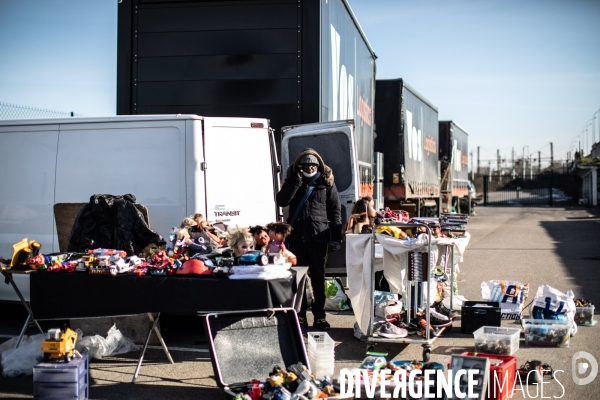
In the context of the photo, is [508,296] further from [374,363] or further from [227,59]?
[227,59]

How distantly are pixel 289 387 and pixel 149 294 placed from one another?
4.47 ft

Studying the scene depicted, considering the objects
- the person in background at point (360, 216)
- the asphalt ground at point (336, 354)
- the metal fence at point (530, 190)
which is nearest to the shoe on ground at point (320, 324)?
the asphalt ground at point (336, 354)

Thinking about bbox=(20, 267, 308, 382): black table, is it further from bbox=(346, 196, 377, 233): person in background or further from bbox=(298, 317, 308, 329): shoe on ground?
bbox=(346, 196, 377, 233): person in background

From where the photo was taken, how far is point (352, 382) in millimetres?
5355

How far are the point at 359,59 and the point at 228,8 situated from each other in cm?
351

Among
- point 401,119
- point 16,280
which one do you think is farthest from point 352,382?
point 401,119

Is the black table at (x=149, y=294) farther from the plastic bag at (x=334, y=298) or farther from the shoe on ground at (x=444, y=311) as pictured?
the plastic bag at (x=334, y=298)

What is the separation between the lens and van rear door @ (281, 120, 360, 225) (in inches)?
365

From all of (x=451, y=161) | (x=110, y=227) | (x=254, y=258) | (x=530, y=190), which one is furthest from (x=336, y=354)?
(x=530, y=190)

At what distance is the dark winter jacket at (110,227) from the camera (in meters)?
Answer: 7.36

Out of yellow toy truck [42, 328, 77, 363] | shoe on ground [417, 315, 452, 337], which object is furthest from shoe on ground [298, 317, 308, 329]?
yellow toy truck [42, 328, 77, 363]

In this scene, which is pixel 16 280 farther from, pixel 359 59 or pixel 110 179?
pixel 359 59

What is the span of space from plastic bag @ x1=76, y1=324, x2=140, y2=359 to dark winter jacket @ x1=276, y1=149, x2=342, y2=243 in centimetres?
204

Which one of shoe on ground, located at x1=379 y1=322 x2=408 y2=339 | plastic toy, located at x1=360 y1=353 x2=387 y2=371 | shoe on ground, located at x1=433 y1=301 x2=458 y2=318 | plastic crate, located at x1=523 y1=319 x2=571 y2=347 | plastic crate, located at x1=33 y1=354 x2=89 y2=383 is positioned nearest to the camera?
plastic crate, located at x1=33 y1=354 x2=89 y2=383
